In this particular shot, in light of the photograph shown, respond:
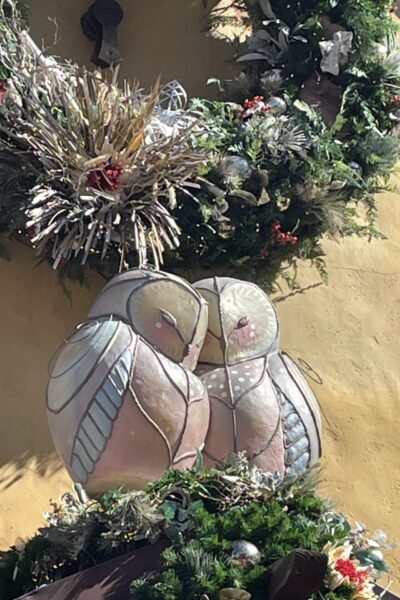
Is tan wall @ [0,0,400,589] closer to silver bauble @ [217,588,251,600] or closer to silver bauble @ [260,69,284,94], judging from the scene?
silver bauble @ [260,69,284,94]

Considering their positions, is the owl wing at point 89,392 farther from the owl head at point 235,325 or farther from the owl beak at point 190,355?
the owl head at point 235,325

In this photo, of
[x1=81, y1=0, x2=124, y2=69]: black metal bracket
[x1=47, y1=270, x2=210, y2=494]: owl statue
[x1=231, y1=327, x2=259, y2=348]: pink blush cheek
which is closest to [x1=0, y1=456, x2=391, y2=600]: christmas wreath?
[x1=47, y1=270, x2=210, y2=494]: owl statue

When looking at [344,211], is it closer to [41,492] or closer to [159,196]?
[159,196]

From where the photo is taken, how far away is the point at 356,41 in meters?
A: 3.66

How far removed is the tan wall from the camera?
3.13 meters

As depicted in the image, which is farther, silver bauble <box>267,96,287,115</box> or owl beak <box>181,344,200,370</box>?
silver bauble <box>267,96,287,115</box>

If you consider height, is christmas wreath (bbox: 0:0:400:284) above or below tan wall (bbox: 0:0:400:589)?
above

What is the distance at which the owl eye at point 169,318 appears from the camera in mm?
2773

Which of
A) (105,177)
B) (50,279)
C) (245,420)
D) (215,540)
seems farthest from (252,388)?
(50,279)

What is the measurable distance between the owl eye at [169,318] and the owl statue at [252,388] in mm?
131

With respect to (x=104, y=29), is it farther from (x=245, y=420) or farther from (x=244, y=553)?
(x=244, y=553)

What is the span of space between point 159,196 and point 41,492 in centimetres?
78

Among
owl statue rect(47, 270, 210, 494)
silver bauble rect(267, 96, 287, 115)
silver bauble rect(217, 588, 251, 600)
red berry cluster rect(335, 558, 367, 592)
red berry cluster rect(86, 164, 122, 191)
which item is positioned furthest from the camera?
silver bauble rect(267, 96, 287, 115)

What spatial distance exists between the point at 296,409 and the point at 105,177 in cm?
74
